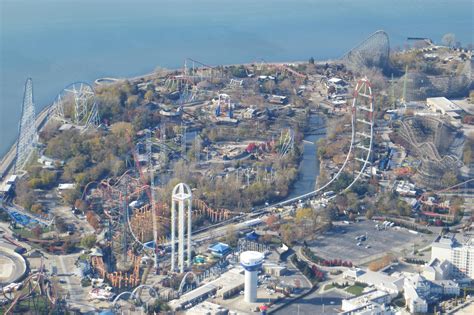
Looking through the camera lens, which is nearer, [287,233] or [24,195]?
[287,233]

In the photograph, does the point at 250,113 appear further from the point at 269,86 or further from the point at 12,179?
the point at 12,179

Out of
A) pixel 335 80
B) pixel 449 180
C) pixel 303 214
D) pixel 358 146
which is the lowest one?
pixel 303 214

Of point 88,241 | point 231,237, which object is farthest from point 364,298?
point 88,241

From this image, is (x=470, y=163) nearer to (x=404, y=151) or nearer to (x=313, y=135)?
(x=404, y=151)

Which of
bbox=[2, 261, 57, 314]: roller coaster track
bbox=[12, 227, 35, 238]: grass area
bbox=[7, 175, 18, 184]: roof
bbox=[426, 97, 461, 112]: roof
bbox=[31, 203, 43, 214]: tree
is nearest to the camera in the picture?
bbox=[2, 261, 57, 314]: roller coaster track

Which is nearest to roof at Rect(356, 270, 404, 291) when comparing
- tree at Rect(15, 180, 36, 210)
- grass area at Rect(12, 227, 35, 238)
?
grass area at Rect(12, 227, 35, 238)

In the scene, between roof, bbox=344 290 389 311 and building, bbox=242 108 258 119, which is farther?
building, bbox=242 108 258 119

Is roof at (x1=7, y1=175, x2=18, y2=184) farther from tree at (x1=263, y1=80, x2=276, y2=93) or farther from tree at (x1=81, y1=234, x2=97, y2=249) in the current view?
tree at (x1=263, y1=80, x2=276, y2=93)
